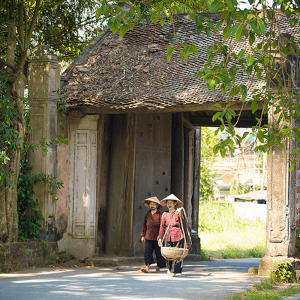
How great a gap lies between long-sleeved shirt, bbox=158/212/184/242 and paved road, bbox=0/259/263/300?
2.24 ft

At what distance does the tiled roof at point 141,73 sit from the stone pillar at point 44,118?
580 millimetres

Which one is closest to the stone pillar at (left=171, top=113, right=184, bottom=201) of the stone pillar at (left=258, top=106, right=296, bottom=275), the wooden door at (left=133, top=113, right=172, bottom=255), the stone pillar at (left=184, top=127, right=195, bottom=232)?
the wooden door at (left=133, top=113, right=172, bottom=255)

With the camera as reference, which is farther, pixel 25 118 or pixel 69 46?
pixel 69 46

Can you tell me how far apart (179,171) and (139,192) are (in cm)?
190

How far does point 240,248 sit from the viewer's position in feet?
46.9

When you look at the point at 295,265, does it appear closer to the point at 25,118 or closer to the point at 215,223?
the point at 25,118

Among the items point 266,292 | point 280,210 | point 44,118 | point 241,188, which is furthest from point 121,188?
point 241,188

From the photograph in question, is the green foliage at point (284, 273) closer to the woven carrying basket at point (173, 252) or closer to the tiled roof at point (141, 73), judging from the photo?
the woven carrying basket at point (173, 252)

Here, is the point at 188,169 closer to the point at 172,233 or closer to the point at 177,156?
the point at 177,156

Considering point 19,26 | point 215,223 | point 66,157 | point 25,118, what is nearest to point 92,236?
point 66,157

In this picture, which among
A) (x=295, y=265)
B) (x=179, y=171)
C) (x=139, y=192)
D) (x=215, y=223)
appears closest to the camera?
(x=295, y=265)

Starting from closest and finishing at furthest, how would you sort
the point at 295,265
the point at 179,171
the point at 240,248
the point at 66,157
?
the point at 295,265 → the point at 66,157 → the point at 179,171 → the point at 240,248

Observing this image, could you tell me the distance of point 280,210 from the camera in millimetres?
7812

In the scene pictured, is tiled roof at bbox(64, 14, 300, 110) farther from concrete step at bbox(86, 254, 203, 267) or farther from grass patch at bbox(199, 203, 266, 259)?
grass patch at bbox(199, 203, 266, 259)
